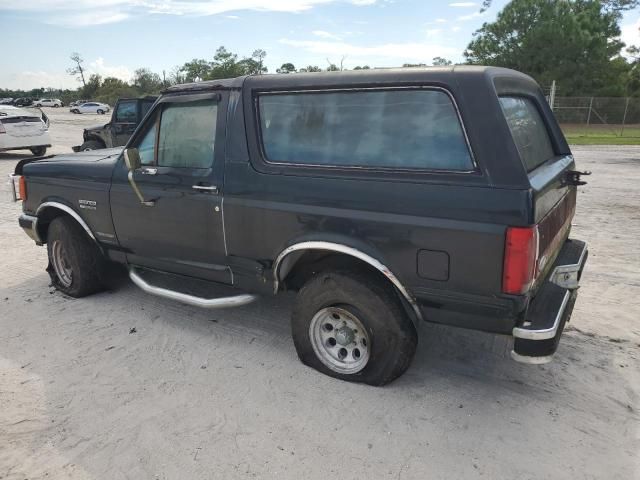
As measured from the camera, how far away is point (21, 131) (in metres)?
15.2

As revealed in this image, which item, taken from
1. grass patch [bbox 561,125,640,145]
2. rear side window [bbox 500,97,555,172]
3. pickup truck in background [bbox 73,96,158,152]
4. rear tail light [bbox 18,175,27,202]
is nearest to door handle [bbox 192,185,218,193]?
rear side window [bbox 500,97,555,172]

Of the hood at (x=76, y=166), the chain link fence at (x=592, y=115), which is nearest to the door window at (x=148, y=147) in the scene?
the hood at (x=76, y=166)

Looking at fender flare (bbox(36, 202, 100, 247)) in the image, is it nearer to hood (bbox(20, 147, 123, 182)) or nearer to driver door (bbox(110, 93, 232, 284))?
hood (bbox(20, 147, 123, 182))

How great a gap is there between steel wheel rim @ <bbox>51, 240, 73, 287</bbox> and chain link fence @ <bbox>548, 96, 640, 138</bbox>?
28626 mm

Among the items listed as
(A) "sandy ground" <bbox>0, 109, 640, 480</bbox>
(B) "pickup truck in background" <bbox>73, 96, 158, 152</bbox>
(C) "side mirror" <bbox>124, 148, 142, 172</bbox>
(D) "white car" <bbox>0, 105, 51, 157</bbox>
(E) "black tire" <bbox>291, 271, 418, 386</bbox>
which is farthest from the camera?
(D) "white car" <bbox>0, 105, 51, 157</bbox>

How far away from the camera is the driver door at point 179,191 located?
3734 millimetres

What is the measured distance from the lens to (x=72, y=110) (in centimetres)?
5369

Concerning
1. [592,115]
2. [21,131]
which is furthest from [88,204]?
[592,115]

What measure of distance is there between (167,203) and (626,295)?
13.4ft

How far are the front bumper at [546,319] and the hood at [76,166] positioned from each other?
338 cm

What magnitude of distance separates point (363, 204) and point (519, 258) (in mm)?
914

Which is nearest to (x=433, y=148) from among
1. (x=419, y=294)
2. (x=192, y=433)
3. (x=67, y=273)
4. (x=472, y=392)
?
(x=419, y=294)

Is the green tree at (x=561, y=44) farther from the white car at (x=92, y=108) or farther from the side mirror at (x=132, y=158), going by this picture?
the side mirror at (x=132, y=158)

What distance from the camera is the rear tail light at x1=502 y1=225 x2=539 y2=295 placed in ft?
8.63
